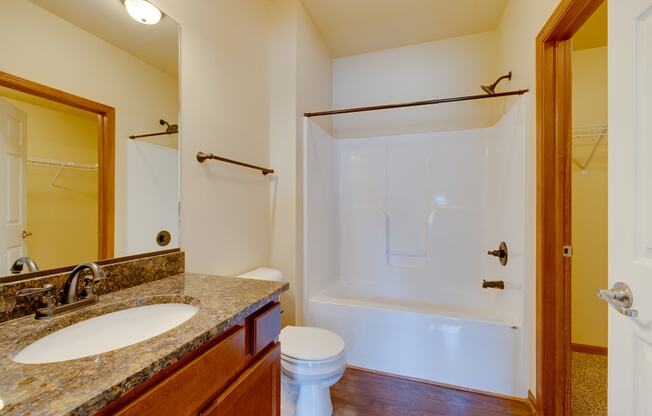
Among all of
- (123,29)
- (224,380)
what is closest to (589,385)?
(224,380)

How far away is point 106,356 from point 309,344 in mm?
1102

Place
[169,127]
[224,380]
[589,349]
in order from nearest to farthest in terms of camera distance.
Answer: [224,380], [169,127], [589,349]

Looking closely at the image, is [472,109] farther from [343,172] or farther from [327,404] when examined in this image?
[327,404]

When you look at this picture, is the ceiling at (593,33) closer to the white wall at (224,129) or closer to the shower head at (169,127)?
the white wall at (224,129)

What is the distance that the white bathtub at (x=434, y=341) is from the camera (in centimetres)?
169

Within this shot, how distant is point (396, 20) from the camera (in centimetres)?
230

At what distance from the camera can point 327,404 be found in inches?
59.6

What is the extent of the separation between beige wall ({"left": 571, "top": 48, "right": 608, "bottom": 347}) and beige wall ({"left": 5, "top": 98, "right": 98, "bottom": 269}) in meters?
3.09
